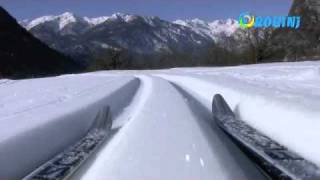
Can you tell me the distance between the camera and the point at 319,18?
7819cm

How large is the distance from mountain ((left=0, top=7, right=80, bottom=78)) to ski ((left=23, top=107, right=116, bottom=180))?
110143 millimetres

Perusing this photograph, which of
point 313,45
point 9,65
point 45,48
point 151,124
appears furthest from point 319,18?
point 45,48

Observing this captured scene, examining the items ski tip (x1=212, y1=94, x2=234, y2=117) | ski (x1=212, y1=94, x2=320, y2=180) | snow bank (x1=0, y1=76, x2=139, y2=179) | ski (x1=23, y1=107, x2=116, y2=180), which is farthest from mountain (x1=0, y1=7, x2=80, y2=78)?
ski (x1=212, y1=94, x2=320, y2=180)

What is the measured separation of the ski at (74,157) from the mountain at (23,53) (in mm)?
110143

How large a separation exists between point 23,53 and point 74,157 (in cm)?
13326

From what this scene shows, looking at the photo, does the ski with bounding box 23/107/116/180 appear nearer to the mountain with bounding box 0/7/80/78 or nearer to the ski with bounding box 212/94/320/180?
the ski with bounding box 212/94/320/180

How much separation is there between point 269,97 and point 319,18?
8083cm

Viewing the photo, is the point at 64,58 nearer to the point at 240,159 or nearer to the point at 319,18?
the point at 319,18

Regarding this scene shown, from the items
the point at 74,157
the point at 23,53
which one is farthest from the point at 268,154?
the point at 23,53

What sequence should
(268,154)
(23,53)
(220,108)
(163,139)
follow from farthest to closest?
1. (23,53)
2. (220,108)
3. (163,139)
4. (268,154)

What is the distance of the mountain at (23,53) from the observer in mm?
116200

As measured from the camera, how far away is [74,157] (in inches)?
92.7

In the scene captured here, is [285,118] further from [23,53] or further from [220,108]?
[23,53]

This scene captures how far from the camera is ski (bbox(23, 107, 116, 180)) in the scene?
1.99 m
